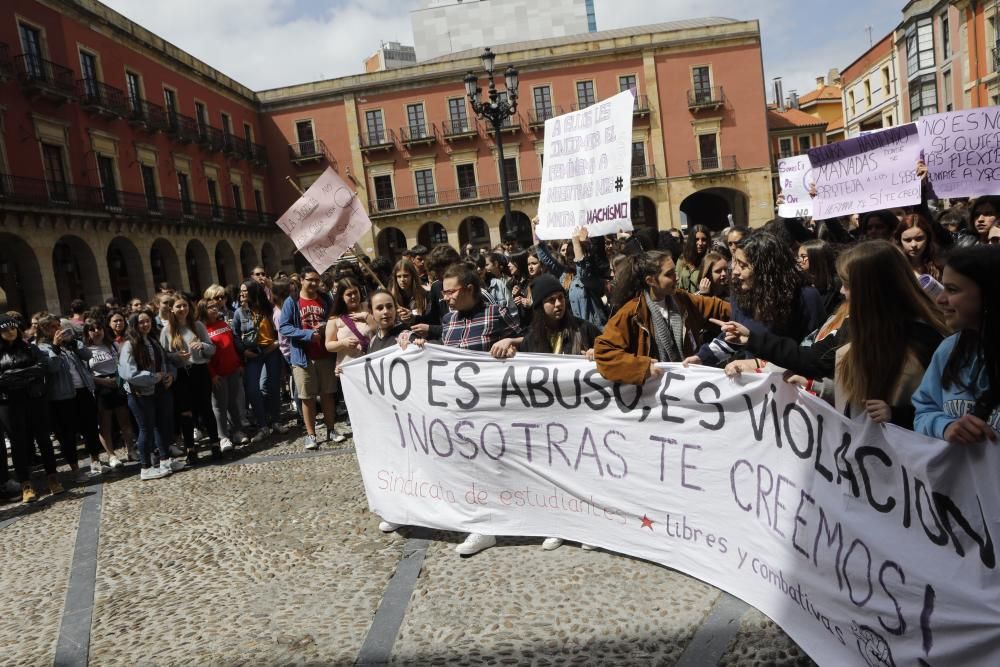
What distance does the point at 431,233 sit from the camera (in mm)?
35500

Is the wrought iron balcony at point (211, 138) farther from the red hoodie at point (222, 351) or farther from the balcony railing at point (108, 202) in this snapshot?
the red hoodie at point (222, 351)

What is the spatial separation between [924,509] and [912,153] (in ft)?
12.7

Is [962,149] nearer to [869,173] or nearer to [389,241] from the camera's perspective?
[869,173]

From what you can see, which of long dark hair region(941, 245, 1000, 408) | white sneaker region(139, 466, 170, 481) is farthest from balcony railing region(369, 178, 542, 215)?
long dark hair region(941, 245, 1000, 408)

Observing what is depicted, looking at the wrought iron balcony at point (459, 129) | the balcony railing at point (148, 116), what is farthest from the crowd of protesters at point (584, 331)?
the wrought iron balcony at point (459, 129)

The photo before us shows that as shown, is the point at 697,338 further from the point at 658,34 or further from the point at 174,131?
the point at 658,34

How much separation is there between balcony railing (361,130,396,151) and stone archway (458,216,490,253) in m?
5.22

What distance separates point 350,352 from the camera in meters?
5.24

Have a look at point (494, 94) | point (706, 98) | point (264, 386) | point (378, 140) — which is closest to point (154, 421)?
point (264, 386)

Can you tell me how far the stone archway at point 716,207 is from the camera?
113 feet

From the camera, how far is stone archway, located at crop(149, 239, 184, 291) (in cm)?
2539

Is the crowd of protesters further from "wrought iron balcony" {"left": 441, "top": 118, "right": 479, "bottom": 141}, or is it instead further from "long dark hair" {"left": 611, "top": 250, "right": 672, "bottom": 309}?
"wrought iron balcony" {"left": 441, "top": 118, "right": 479, "bottom": 141}

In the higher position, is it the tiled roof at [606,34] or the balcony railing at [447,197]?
the tiled roof at [606,34]

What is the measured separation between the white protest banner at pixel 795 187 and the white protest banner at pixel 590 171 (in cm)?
275
